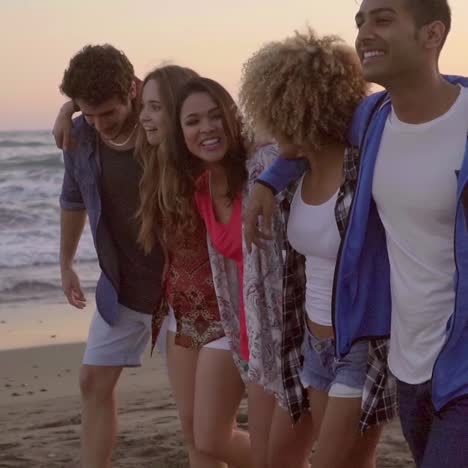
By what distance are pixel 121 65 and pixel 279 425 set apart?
192 cm

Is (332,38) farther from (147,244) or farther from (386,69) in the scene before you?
(147,244)

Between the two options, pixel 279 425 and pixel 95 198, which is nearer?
pixel 279 425

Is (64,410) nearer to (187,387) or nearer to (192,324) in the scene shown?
(187,387)

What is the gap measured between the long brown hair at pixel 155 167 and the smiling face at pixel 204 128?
210mm

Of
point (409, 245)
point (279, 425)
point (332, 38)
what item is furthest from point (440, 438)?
point (332, 38)

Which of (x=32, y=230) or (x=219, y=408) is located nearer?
(x=219, y=408)

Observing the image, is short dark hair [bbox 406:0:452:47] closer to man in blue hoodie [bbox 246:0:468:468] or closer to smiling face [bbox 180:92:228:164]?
man in blue hoodie [bbox 246:0:468:468]

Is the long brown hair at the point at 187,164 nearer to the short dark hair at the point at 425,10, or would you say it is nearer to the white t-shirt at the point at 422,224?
the white t-shirt at the point at 422,224

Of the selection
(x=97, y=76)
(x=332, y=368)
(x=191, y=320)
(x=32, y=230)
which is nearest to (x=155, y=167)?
(x=97, y=76)

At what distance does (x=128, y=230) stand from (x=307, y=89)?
174 centimetres

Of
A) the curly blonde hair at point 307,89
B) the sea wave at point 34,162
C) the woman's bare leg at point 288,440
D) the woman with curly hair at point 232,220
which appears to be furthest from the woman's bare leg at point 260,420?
the sea wave at point 34,162

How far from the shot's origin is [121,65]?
5.59 meters

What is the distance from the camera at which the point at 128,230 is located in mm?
5637

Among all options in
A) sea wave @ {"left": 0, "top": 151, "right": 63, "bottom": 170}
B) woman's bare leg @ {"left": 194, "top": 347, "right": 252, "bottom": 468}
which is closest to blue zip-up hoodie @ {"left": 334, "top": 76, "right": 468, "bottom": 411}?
woman's bare leg @ {"left": 194, "top": 347, "right": 252, "bottom": 468}
